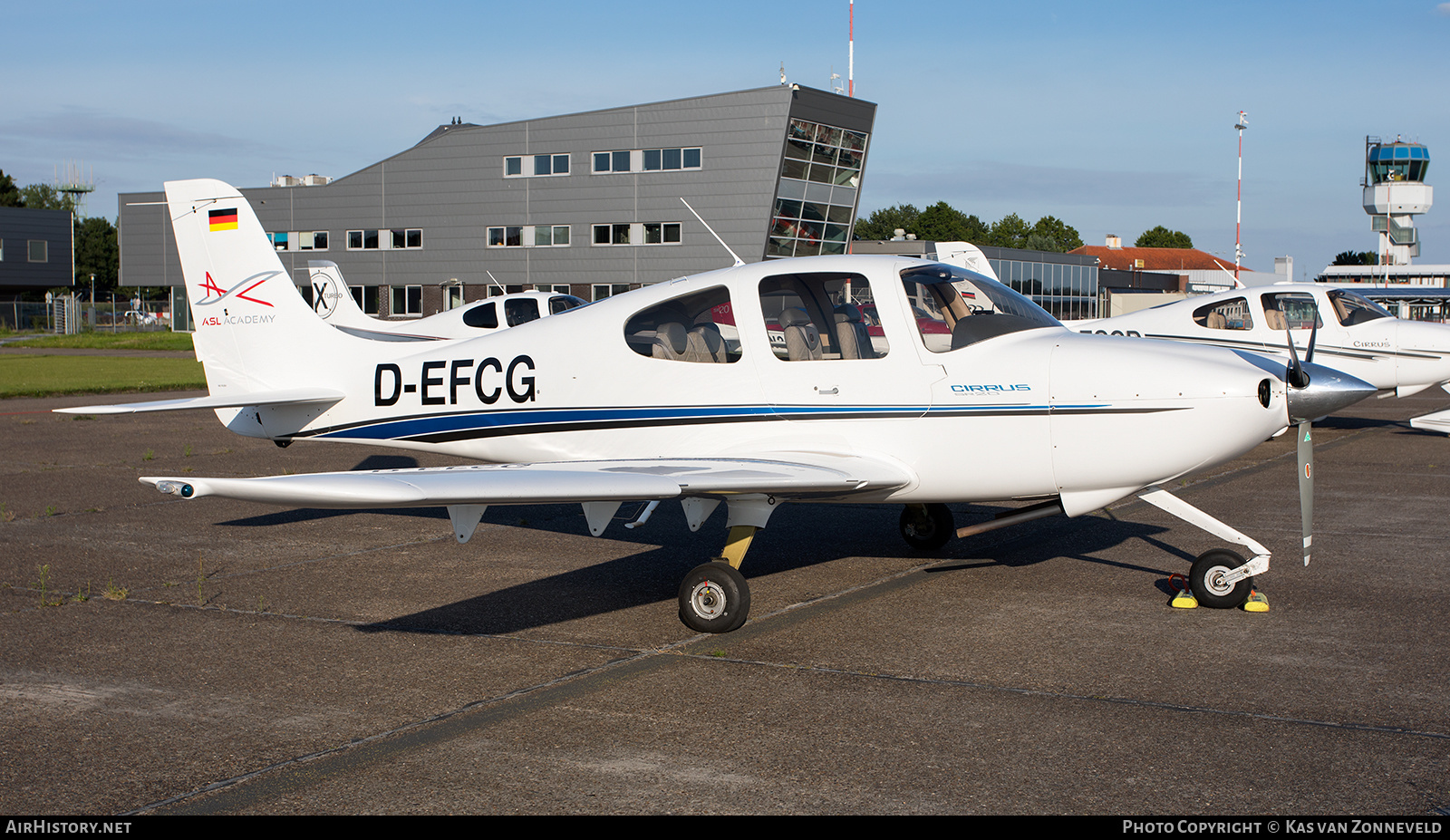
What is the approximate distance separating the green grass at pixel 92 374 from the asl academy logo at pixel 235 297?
16.2 metres

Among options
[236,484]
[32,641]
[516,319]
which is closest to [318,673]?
[236,484]

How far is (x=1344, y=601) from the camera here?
21.9 feet

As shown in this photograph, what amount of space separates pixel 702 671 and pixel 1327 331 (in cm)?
1352

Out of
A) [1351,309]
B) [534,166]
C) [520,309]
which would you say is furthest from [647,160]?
[1351,309]

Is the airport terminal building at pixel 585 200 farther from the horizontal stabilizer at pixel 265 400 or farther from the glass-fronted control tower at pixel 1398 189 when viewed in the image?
the glass-fronted control tower at pixel 1398 189

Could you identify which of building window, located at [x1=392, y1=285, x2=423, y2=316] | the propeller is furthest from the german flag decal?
building window, located at [x1=392, y1=285, x2=423, y2=316]

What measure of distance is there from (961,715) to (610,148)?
4903 cm

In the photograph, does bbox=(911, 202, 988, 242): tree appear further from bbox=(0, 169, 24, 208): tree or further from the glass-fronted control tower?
bbox=(0, 169, 24, 208): tree

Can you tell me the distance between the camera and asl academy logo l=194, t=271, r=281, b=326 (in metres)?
8.87

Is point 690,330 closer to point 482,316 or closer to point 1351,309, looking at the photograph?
point 1351,309

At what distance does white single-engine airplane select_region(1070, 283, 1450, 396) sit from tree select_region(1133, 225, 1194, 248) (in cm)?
14109

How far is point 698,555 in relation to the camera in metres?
8.20

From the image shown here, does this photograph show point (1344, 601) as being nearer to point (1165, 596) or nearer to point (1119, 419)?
point (1165, 596)

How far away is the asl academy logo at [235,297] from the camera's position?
8.87m
